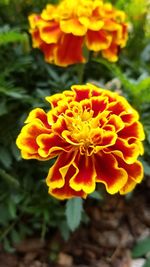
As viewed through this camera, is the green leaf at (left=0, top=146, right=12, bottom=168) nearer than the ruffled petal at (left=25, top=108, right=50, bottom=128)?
No

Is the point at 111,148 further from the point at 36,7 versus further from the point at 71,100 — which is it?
the point at 36,7

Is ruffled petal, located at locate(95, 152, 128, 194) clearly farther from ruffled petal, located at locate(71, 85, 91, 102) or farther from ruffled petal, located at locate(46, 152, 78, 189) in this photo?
ruffled petal, located at locate(71, 85, 91, 102)

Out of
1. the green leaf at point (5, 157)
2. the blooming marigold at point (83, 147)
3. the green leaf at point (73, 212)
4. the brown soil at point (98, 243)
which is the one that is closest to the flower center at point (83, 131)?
the blooming marigold at point (83, 147)

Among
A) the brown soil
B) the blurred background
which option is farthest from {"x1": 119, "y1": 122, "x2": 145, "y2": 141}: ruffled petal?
the brown soil

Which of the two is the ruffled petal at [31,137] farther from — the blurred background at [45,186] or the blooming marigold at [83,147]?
the blurred background at [45,186]

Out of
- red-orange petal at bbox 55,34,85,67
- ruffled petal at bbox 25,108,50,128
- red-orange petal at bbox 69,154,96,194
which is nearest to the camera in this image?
red-orange petal at bbox 69,154,96,194

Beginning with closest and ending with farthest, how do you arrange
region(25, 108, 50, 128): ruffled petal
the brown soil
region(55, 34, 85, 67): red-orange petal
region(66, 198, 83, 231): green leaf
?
region(25, 108, 50, 128): ruffled petal < region(66, 198, 83, 231): green leaf < region(55, 34, 85, 67): red-orange petal < the brown soil

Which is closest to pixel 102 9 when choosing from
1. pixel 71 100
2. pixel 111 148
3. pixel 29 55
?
pixel 29 55
